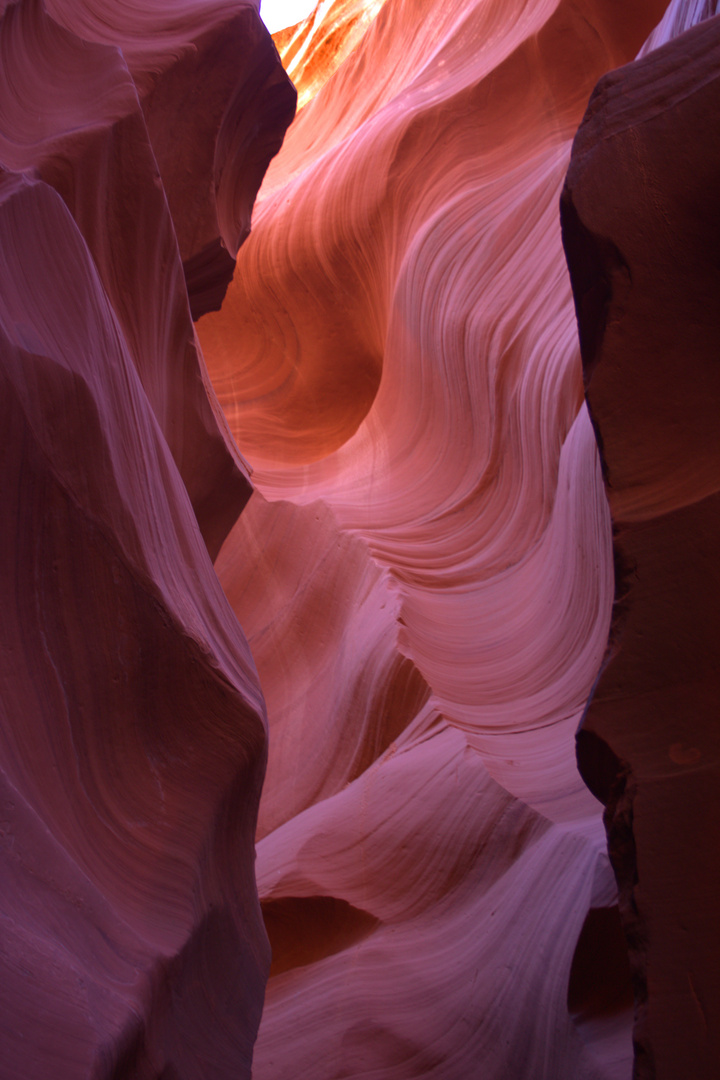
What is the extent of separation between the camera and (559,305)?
432cm

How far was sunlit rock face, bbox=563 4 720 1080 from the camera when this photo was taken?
5.06 feet

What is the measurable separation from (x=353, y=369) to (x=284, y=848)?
130 inches

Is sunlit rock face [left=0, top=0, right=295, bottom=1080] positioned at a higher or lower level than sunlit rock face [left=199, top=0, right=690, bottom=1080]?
higher

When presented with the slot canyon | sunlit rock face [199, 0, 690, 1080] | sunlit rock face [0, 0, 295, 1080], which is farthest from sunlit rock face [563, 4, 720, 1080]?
sunlit rock face [199, 0, 690, 1080]

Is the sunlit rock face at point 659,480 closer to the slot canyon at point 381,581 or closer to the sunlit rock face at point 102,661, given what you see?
the slot canyon at point 381,581

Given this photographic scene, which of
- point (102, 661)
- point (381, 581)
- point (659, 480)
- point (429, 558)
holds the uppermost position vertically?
point (102, 661)

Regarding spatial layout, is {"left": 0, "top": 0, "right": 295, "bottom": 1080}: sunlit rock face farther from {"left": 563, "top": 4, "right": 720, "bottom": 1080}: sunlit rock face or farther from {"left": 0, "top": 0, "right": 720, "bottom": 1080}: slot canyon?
{"left": 563, "top": 4, "right": 720, "bottom": 1080}: sunlit rock face

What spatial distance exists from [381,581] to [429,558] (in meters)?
0.33

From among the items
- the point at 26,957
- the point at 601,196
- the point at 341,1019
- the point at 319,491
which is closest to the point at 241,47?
the point at 601,196

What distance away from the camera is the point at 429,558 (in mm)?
4172

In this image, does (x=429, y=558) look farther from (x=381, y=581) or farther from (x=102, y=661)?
(x=102, y=661)

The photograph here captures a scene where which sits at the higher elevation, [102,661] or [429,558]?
[102,661]

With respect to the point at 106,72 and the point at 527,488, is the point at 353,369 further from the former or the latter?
the point at 106,72

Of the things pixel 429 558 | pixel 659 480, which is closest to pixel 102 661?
pixel 659 480
